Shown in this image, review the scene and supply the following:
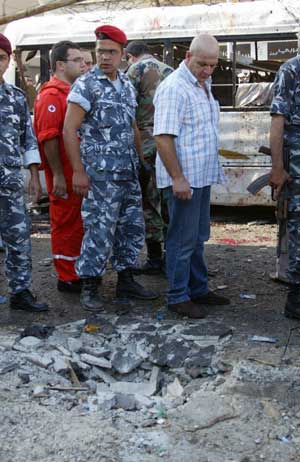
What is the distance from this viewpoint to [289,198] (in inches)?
189

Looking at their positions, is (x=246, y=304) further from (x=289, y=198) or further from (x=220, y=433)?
(x=220, y=433)

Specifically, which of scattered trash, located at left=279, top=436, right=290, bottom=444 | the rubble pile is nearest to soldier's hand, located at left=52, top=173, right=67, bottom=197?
the rubble pile

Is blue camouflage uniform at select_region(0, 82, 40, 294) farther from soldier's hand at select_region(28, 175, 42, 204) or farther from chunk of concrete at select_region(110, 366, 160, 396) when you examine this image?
chunk of concrete at select_region(110, 366, 160, 396)

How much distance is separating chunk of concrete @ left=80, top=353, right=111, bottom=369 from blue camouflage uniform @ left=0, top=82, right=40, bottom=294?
1062 mm

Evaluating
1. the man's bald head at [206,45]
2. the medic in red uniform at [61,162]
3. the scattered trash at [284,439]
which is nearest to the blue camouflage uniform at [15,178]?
the medic in red uniform at [61,162]

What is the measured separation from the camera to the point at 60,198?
216 inches

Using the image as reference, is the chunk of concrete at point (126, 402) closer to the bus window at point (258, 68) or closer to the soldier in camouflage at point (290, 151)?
the soldier in camouflage at point (290, 151)

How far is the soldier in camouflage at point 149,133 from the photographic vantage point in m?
5.87

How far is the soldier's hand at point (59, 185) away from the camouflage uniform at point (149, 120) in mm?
935

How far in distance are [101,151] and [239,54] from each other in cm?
474

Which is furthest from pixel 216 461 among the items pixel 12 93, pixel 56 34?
pixel 56 34

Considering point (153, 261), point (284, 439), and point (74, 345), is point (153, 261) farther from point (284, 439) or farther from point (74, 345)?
point (284, 439)

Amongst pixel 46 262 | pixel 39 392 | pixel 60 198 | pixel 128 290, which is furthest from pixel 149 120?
pixel 39 392

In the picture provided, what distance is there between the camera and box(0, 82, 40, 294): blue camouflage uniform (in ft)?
15.8
